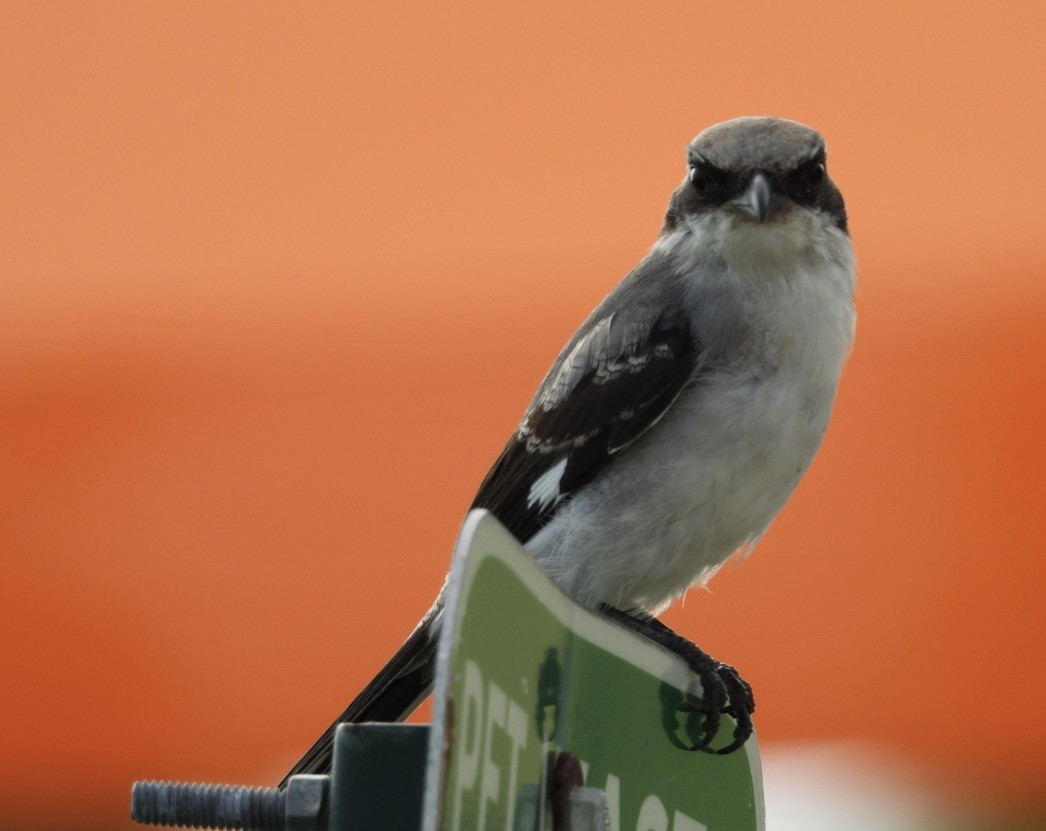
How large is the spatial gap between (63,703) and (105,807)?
304 millimetres

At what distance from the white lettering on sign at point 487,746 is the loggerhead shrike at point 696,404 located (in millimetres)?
1076

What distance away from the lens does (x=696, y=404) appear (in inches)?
87.4

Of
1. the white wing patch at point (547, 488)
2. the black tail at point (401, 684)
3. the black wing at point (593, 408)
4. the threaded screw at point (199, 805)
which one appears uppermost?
the black wing at point (593, 408)

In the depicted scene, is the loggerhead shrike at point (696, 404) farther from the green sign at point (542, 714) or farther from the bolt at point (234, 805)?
the bolt at point (234, 805)

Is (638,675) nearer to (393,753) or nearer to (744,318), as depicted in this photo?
(393,753)

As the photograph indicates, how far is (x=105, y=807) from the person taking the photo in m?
3.96

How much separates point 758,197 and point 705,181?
15cm

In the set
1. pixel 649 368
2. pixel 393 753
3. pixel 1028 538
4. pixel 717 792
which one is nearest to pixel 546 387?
pixel 649 368

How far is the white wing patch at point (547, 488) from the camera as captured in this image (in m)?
2.34

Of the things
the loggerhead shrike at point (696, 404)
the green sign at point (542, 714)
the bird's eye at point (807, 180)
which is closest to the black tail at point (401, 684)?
the loggerhead shrike at point (696, 404)

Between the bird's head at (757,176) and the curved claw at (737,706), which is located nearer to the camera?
the curved claw at (737,706)

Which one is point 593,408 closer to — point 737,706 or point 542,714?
point 737,706

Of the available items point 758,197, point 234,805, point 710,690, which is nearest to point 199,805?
point 234,805

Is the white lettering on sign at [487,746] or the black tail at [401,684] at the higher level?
the white lettering on sign at [487,746]
